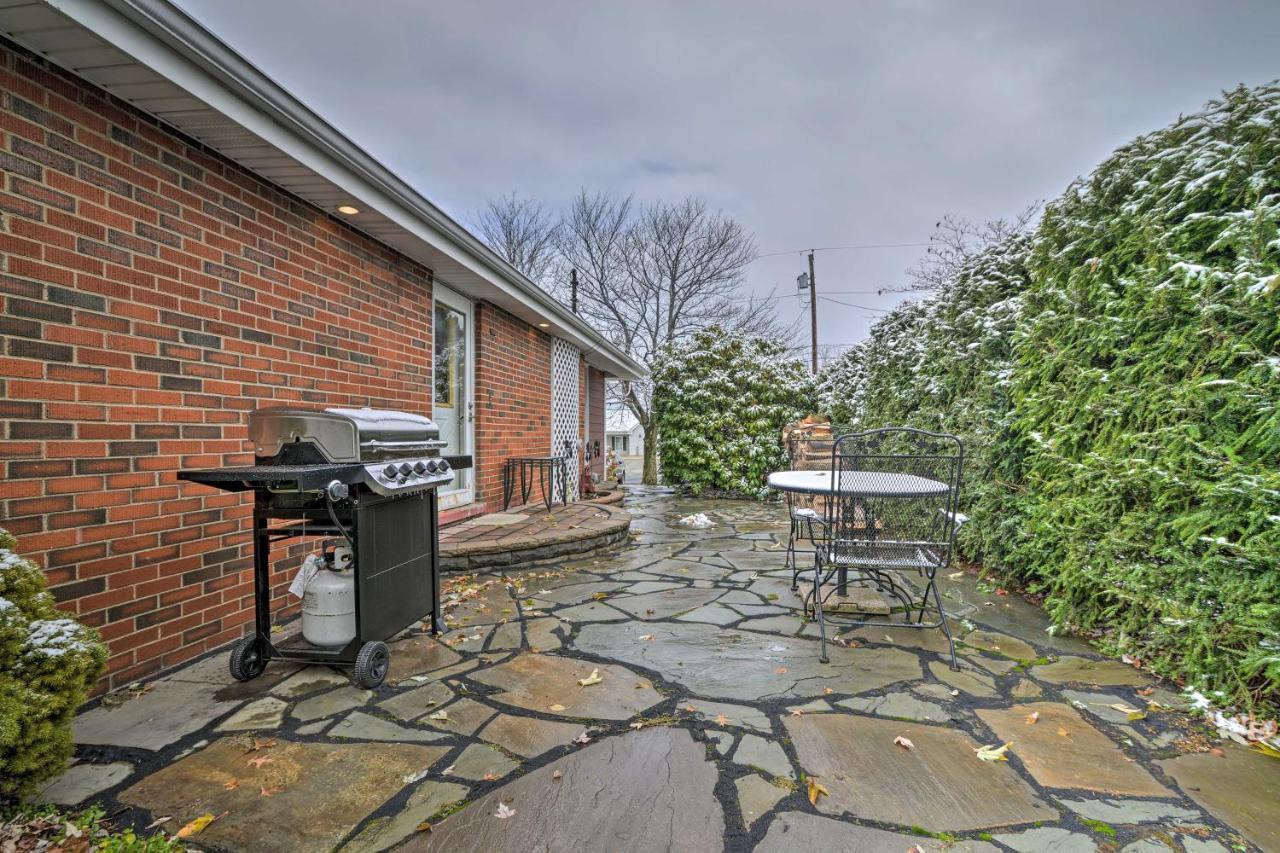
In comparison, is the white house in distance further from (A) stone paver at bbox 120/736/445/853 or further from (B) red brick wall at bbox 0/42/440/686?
(A) stone paver at bbox 120/736/445/853

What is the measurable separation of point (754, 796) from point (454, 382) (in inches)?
176

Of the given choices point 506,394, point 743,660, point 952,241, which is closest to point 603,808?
point 743,660

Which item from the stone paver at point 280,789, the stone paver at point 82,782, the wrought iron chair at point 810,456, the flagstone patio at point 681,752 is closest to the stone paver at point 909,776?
the flagstone patio at point 681,752

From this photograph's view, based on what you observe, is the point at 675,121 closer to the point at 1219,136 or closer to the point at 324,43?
the point at 324,43

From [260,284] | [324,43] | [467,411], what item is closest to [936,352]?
[467,411]

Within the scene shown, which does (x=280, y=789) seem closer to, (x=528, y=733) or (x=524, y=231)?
(x=528, y=733)

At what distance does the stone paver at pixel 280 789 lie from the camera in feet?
4.66

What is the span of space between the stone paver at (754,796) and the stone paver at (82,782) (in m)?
1.85

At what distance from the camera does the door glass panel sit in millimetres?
4980

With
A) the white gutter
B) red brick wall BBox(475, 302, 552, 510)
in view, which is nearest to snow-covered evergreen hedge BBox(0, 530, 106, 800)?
the white gutter

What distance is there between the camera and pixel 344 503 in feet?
7.29

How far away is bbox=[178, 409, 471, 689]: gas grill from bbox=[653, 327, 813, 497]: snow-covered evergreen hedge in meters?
6.95

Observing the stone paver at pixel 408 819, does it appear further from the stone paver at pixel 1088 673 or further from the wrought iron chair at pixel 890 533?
the stone paver at pixel 1088 673

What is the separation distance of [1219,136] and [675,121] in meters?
9.24
